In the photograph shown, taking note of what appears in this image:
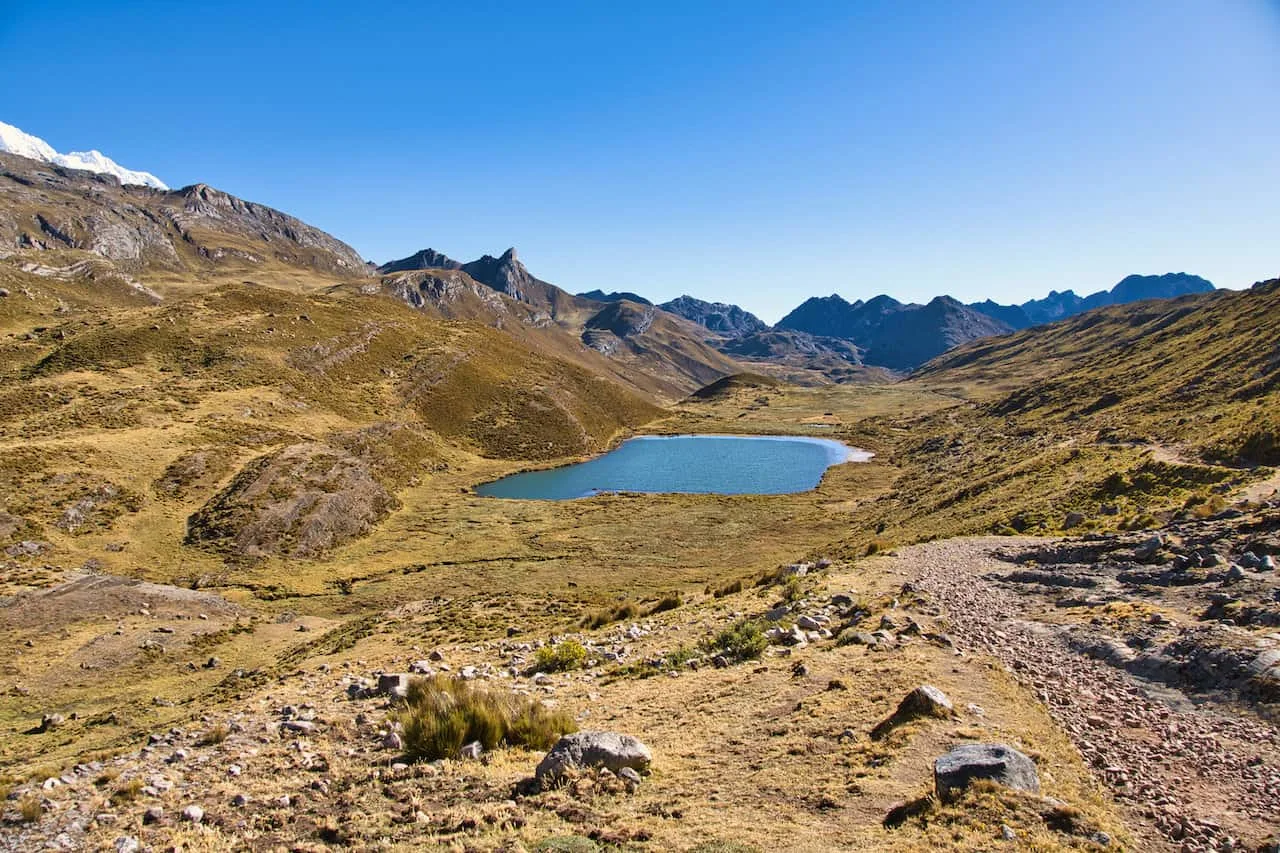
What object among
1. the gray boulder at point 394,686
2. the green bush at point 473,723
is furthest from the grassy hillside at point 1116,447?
the gray boulder at point 394,686

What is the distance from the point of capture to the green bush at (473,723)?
14.9 m

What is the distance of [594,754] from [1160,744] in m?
12.3

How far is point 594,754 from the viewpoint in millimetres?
13289

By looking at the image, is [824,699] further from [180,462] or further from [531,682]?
[180,462]

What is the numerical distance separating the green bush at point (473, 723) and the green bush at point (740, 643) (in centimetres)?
741

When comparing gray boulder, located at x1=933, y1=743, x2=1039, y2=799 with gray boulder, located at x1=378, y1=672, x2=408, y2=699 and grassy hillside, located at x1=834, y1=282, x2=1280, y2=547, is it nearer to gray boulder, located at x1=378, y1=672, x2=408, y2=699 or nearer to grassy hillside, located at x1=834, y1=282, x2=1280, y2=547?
gray boulder, located at x1=378, y1=672, x2=408, y2=699

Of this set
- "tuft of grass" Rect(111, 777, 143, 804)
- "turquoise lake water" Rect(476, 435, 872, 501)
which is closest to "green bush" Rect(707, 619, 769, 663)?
"tuft of grass" Rect(111, 777, 143, 804)

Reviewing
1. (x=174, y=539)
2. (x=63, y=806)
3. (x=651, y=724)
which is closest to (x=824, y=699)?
(x=651, y=724)

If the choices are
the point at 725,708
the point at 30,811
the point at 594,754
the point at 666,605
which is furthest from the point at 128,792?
the point at 666,605

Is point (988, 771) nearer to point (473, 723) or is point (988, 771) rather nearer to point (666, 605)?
point (473, 723)

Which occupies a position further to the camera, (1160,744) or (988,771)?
(1160,744)

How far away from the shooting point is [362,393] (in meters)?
120

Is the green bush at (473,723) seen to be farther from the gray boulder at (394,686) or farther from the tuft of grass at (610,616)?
the tuft of grass at (610,616)

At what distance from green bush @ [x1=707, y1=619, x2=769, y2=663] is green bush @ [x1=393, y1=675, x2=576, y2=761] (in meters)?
7.41
